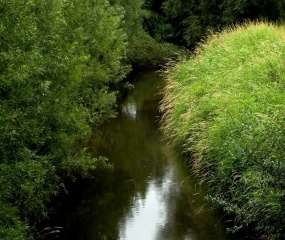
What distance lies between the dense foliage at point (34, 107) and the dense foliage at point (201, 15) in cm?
1156

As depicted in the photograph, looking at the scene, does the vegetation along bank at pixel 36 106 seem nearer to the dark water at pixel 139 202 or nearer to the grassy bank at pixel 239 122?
the dark water at pixel 139 202

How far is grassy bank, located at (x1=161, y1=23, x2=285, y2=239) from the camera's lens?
696 cm

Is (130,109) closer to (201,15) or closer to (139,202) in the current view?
(139,202)

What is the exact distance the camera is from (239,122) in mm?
9328

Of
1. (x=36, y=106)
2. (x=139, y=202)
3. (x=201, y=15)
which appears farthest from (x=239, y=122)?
(x=201, y=15)

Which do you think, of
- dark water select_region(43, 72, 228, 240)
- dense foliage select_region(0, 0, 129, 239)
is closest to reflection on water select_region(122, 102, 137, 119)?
dark water select_region(43, 72, 228, 240)

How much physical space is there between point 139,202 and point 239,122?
247 centimetres

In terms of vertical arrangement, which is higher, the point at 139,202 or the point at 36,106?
the point at 36,106

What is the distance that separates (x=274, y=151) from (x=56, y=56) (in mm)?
3823

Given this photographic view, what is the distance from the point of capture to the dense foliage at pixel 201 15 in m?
25.2

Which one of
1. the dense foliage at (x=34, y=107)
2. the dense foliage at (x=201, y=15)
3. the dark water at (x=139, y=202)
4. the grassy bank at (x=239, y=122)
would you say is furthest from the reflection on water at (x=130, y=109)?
the dense foliage at (x=34, y=107)

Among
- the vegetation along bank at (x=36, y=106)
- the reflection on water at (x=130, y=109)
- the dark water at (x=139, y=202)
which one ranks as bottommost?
the reflection on water at (x=130, y=109)

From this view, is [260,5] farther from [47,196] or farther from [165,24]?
[47,196]

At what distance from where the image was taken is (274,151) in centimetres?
720
